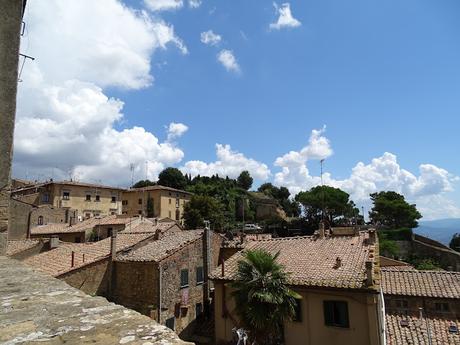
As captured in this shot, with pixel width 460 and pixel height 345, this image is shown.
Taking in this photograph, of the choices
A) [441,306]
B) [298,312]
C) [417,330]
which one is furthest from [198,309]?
[441,306]

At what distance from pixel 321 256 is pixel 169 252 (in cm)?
956

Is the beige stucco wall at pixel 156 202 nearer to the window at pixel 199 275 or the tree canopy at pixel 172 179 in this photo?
the tree canopy at pixel 172 179

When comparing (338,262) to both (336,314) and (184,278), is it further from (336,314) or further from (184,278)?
(184,278)

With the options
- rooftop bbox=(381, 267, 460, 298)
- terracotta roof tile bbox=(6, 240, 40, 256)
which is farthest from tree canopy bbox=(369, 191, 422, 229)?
terracotta roof tile bbox=(6, 240, 40, 256)

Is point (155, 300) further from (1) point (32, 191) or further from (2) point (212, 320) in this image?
(1) point (32, 191)

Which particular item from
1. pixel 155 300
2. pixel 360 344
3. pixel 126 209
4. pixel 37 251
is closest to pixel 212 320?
pixel 155 300

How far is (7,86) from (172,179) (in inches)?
3416

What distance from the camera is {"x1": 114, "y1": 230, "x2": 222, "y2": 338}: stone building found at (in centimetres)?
2106

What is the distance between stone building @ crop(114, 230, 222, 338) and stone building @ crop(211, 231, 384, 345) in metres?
3.27

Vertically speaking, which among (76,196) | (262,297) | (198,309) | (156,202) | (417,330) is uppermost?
(76,196)

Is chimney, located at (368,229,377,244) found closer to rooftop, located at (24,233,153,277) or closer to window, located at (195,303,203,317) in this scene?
window, located at (195,303,203,317)

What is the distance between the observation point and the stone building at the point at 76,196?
5403 centimetres

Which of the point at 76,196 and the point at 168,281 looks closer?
the point at 168,281

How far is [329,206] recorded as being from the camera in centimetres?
6831
